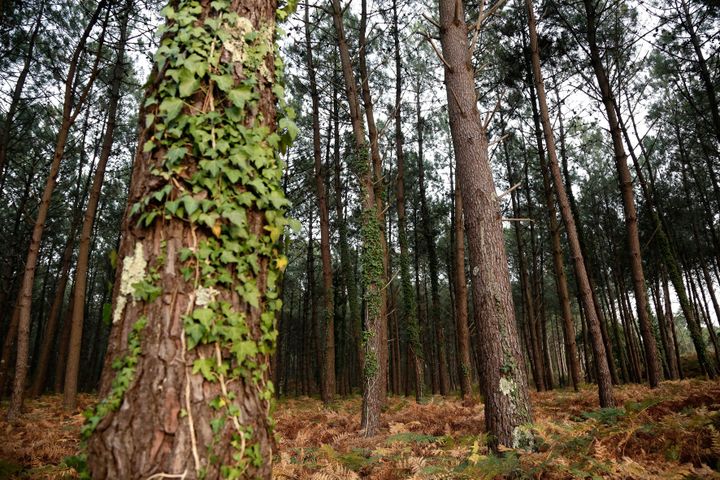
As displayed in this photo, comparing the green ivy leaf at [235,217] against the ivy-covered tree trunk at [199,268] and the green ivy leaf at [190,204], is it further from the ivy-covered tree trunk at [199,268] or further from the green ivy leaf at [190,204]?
the green ivy leaf at [190,204]

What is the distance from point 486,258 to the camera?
461 cm

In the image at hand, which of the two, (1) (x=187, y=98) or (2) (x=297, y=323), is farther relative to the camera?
(2) (x=297, y=323)

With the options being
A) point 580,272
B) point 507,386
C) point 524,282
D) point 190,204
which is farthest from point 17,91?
point 524,282

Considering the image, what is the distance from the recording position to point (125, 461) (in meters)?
1.68

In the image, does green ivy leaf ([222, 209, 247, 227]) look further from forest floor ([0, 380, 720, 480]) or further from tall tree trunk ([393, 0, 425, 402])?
tall tree trunk ([393, 0, 425, 402])

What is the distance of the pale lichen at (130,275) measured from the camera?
195 centimetres

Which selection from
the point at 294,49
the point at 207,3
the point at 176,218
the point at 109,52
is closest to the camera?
the point at 176,218

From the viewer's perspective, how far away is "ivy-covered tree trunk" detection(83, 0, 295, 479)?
5.72 feet

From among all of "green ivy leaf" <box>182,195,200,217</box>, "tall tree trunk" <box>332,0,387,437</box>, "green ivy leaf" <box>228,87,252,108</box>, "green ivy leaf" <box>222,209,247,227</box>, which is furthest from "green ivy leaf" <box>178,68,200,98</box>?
"tall tree trunk" <box>332,0,387,437</box>

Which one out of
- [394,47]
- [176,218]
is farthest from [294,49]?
[176,218]

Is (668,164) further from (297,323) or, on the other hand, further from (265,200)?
(297,323)

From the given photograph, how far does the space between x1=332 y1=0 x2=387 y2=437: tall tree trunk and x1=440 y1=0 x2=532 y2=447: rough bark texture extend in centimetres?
267

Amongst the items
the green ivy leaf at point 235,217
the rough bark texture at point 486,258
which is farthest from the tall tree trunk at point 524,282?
the green ivy leaf at point 235,217

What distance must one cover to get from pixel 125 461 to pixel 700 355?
647 inches
